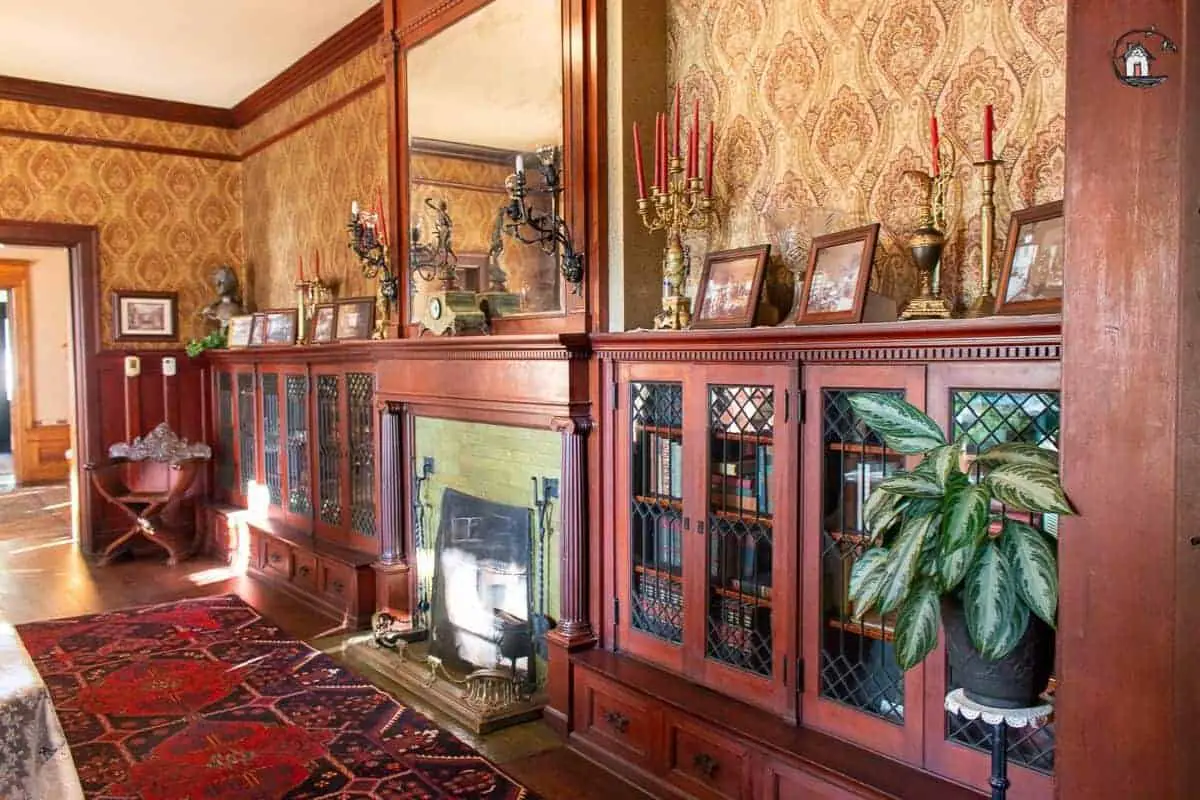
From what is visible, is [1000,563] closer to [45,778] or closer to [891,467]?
[891,467]

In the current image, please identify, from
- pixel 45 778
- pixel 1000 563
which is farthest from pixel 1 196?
pixel 1000 563

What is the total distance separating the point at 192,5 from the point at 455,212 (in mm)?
2052

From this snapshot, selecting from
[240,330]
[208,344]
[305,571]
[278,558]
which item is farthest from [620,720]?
[208,344]

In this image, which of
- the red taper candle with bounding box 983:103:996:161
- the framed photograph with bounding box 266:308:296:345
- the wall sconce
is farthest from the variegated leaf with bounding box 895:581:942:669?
the framed photograph with bounding box 266:308:296:345

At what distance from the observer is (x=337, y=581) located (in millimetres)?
5012

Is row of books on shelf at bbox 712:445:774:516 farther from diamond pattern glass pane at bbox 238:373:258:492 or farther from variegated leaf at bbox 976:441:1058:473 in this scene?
diamond pattern glass pane at bbox 238:373:258:492

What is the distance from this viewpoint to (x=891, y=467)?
2357 mm

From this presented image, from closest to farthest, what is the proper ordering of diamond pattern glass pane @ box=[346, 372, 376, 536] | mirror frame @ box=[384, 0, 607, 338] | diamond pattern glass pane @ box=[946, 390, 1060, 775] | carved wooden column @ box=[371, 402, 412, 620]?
diamond pattern glass pane @ box=[946, 390, 1060, 775] → mirror frame @ box=[384, 0, 607, 338] → carved wooden column @ box=[371, 402, 412, 620] → diamond pattern glass pane @ box=[346, 372, 376, 536]

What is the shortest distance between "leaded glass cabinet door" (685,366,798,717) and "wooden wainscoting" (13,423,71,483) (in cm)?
959

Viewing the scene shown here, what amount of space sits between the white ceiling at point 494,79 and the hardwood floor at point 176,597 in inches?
88.5

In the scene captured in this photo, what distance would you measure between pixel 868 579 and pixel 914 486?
0.22 metres

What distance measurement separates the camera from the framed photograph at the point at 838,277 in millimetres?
2484

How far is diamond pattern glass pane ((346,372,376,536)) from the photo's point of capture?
16.5 ft

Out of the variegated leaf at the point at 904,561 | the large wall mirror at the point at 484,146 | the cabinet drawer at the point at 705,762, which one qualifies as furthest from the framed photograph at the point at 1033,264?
the large wall mirror at the point at 484,146
